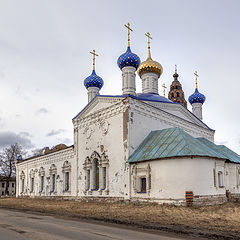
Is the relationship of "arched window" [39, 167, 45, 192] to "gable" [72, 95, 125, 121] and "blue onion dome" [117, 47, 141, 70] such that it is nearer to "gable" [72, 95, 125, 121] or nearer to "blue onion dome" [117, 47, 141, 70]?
"gable" [72, 95, 125, 121]

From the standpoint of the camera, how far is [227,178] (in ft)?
54.4

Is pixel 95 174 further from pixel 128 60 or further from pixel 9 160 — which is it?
pixel 9 160

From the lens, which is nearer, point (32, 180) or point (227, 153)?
point (227, 153)

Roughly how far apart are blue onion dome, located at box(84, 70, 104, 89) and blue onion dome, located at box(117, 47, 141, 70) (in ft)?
14.2

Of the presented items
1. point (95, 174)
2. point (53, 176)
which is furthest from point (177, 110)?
point (53, 176)

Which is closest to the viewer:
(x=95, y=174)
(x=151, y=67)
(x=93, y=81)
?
(x=95, y=174)

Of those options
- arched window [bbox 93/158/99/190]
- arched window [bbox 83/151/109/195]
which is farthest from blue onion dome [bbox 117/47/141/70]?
arched window [bbox 93/158/99/190]

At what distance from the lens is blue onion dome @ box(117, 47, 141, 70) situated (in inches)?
764

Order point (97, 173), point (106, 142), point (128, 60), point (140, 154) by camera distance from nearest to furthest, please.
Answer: point (140, 154) < point (106, 142) < point (128, 60) < point (97, 173)

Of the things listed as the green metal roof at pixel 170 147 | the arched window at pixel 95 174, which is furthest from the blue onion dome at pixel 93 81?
the green metal roof at pixel 170 147

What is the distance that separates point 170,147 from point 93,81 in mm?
10925

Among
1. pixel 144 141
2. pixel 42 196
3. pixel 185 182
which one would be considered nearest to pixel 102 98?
pixel 144 141

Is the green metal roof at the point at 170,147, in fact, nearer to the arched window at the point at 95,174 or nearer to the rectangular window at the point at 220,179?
the rectangular window at the point at 220,179

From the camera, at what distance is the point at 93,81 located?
77.9ft
